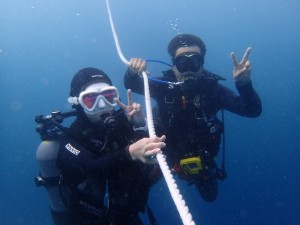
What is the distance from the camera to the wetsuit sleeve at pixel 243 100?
15.4ft

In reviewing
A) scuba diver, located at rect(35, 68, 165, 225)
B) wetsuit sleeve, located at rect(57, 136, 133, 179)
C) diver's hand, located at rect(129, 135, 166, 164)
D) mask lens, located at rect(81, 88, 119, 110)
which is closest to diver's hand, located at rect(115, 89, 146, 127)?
scuba diver, located at rect(35, 68, 165, 225)

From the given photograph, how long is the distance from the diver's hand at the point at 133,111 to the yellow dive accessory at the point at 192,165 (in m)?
1.40

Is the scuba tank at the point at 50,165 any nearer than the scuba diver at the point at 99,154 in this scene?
No

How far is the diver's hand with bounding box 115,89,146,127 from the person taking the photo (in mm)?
3227

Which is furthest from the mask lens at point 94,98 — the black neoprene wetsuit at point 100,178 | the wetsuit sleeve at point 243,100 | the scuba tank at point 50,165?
the wetsuit sleeve at point 243,100

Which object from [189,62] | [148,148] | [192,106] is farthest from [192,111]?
[148,148]

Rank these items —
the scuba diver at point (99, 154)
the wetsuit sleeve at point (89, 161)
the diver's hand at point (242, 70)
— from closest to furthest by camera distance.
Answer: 1. the wetsuit sleeve at point (89, 161)
2. the scuba diver at point (99, 154)
3. the diver's hand at point (242, 70)

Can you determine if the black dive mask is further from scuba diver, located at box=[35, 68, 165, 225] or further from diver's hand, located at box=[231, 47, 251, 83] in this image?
scuba diver, located at box=[35, 68, 165, 225]

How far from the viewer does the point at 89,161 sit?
123 inches

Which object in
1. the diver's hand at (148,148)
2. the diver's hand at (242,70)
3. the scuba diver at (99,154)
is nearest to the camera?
the diver's hand at (148,148)

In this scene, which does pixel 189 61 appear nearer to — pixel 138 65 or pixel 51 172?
pixel 138 65

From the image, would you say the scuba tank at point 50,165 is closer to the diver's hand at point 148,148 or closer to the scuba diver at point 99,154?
the scuba diver at point 99,154

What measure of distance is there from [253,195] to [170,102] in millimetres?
16654

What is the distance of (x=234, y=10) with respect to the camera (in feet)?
224
